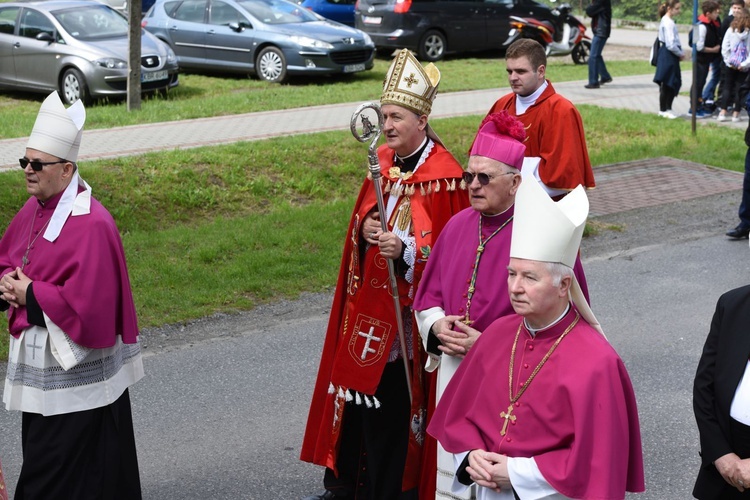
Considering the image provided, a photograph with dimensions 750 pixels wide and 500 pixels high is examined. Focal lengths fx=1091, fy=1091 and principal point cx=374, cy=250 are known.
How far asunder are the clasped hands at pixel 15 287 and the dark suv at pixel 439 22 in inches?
677

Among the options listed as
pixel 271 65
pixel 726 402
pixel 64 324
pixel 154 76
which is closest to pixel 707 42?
pixel 271 65

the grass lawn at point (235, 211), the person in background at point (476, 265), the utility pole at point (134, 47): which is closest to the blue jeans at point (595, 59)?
the grass lawn at point (235, 211)

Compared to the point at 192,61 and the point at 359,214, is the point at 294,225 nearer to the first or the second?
the point at 359,214

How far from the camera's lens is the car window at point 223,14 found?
18766 mm

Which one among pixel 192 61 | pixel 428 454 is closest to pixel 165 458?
pixel 428 454

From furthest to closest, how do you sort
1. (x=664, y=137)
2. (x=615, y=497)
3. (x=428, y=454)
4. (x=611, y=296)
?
(x=664, y=137), (x=611, y=296), (x=428, y=454), (x=615, y=497)

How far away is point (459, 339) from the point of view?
4441 mm

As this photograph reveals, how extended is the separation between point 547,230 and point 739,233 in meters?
7.58

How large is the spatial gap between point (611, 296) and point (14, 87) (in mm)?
11541

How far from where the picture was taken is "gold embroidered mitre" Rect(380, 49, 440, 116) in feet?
17.0

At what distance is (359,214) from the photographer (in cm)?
543

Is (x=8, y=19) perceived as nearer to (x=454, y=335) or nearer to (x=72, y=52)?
(x=72, y=52)

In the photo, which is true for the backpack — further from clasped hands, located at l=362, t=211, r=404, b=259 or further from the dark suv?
clasped hands, located at l=362, t=211, r=404, b=259

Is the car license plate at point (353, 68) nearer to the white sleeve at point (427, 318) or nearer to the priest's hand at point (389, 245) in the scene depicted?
the priest's hand at point (389, 245)
